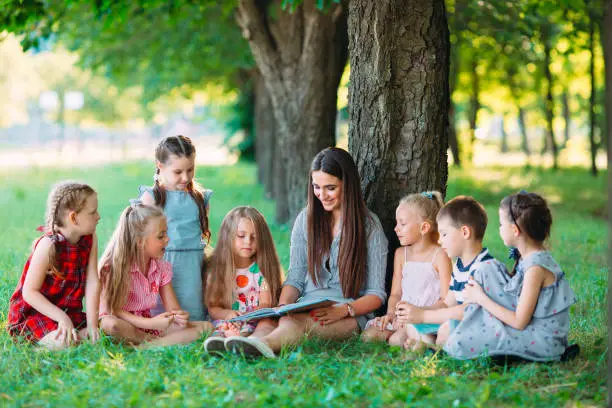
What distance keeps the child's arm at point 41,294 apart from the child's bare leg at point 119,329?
224mm

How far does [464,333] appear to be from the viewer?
4.91 metres

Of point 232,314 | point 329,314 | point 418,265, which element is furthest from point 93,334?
point 418,265

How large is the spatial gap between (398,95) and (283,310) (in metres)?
2.03

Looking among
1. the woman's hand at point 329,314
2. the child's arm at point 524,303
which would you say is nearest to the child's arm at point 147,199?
the woman's hand at point 329,314

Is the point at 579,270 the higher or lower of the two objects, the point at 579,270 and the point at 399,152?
the lower

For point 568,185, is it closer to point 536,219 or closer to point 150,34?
point 150,34

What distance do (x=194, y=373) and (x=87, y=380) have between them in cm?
60

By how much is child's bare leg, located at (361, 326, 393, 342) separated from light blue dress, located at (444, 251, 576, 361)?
693 millimetres

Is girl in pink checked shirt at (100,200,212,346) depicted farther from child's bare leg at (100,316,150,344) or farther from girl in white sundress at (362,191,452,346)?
girl in white sundress at (362,191,452,346)

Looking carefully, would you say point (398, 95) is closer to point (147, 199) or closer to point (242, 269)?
point (242, 269)

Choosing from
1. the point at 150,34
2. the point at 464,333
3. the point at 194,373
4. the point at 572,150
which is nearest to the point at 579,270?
the point at 464,333

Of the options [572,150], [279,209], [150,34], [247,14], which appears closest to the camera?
[247,14]

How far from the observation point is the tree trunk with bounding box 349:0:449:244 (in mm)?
6180

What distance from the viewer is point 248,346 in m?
4.88
